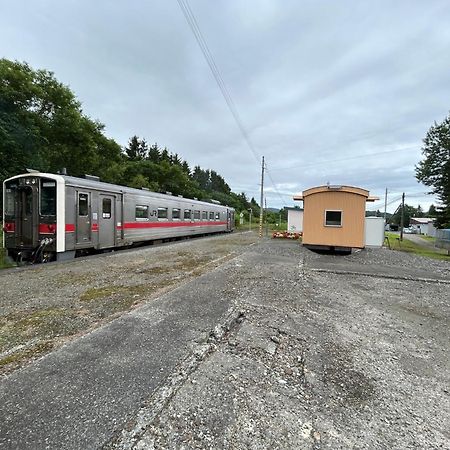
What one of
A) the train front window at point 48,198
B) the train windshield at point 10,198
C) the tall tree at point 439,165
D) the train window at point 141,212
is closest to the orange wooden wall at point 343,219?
the train window at point 141,212

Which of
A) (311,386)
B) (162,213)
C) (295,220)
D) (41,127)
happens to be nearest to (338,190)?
(162,213)

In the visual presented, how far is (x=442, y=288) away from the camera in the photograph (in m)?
7.30

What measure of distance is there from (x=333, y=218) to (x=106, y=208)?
9.68 meters

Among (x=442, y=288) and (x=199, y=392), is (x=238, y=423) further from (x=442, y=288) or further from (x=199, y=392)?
(x=442, y=288)

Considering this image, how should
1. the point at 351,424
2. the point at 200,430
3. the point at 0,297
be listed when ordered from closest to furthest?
the point at 200,430 → the point at 351,424 → the point at 0,297

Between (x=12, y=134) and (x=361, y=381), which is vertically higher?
(x=12, y=134)

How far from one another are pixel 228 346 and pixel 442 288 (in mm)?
6664

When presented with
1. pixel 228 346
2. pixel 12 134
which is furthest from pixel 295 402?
pixel 12 134

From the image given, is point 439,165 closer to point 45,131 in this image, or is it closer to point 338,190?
point 338,190

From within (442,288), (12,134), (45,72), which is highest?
(45,72)

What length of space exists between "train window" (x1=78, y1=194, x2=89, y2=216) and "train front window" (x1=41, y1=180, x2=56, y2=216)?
0.85 metres

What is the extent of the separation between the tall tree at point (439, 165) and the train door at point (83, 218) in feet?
114

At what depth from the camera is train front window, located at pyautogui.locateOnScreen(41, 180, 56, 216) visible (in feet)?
27.8

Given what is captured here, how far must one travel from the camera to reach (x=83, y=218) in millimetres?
9414
